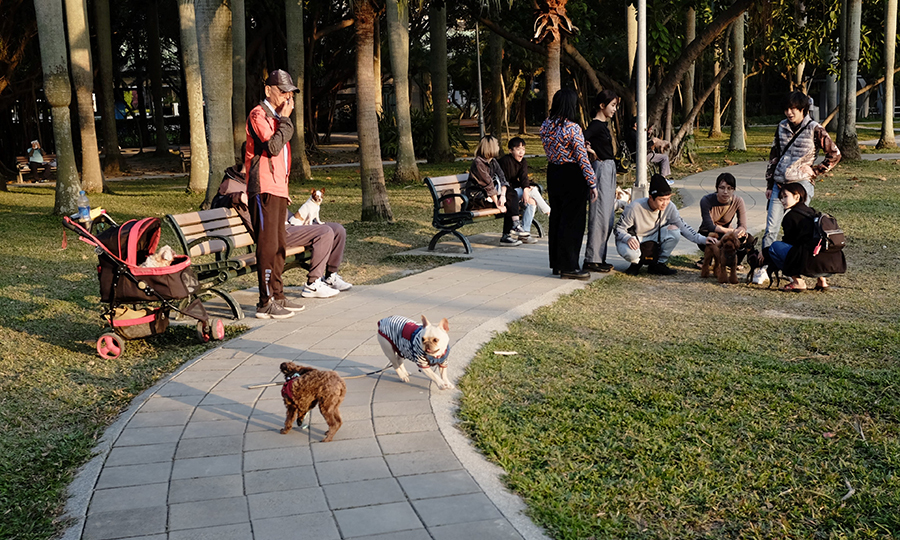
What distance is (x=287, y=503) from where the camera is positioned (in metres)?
3.86

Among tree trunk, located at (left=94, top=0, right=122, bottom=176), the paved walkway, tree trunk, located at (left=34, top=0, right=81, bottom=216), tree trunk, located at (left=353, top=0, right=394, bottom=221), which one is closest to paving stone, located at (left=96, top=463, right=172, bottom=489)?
the paved walkway

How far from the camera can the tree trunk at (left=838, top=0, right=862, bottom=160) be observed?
21203 millimetres

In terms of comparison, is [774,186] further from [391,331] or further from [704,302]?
[391,331]

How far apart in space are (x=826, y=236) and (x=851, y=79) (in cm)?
1594

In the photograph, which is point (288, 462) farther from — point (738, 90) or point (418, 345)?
point (738, 90)

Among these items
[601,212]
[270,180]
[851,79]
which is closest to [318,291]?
[270,180]

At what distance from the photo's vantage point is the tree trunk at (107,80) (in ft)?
74.9

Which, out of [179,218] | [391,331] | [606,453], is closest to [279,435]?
[391,331]

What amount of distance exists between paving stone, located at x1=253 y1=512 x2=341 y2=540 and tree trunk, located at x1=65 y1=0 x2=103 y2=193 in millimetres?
16568

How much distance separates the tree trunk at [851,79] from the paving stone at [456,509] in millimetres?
20344

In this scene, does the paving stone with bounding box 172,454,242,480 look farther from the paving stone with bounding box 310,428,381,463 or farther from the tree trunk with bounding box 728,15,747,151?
the tree trunk with bounding box 728,15,747,151

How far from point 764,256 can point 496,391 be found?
4.27 m

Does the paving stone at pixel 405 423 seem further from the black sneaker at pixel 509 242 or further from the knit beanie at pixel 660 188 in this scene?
the black sneaker at pixel 509 242

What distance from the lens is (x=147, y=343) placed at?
6949mm
